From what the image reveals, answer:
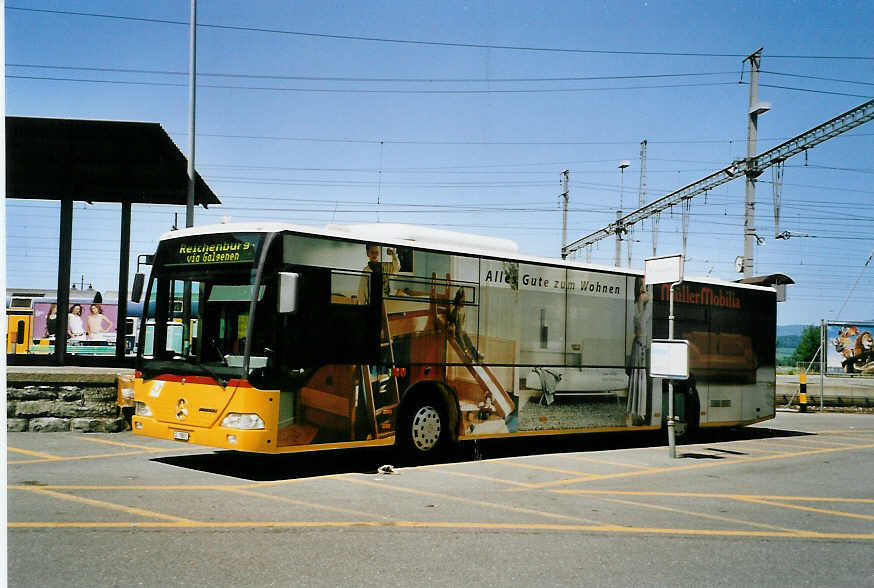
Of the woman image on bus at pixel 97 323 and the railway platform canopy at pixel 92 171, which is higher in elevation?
the railway platform canopy at pixel 92 171

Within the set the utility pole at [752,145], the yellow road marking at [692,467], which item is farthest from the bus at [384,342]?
the utility pole at [752,145]

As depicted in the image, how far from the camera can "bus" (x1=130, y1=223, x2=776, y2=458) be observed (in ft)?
33.4

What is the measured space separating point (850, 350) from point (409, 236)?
26781mm

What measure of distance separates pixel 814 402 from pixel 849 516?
857 inches

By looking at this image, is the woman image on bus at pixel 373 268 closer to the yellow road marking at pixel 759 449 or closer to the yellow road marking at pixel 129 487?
the yellow road marking at pixel 129 487

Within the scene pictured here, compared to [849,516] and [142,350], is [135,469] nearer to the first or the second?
[142,350]

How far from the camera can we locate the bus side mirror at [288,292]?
32.2ft

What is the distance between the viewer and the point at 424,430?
39.4 feet

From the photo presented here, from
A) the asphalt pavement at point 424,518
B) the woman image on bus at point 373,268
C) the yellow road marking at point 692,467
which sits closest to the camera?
the asphalt pavement at point 424,518

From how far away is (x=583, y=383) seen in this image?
14438 millimetres

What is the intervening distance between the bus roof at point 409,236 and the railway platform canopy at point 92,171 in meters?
5.76

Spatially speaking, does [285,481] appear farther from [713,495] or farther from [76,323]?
[76,323]

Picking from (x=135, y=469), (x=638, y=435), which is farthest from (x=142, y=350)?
(x=638, y=435)

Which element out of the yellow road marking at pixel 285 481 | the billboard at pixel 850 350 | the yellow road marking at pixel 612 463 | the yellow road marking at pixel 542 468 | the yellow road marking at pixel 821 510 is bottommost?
the yellow road marking at pixel 612 463
